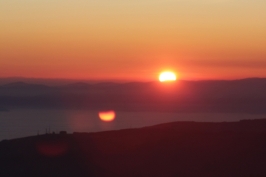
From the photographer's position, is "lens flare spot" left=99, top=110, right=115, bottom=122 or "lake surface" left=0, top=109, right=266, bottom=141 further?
"lens flare spot" left=99, top=110, right=115, bottom=122

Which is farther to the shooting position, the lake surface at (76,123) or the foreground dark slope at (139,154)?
the lake surface at (76,123)

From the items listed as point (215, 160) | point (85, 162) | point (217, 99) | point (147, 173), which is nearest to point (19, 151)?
point (85, 162)

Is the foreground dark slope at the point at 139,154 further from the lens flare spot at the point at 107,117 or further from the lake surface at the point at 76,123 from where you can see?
the lens flare spot at the point at 107,117

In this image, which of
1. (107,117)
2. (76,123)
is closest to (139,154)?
(76,123)

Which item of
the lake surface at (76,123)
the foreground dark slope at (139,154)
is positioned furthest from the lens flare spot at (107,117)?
the foreground dark slope at (139,154)

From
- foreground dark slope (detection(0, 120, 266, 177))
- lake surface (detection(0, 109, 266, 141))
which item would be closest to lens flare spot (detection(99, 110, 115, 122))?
lake surface (detection(0, 109, 266, 141))

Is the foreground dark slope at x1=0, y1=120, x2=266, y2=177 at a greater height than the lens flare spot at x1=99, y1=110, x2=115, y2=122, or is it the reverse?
the lens flare spot at x1=99, y1=110, x2=115, y2=122

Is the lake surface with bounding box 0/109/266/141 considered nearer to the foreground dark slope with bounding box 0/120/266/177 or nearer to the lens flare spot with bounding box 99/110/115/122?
the lens flare spot with bounding box 99/110/115/122

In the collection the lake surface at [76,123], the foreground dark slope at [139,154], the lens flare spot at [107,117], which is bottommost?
the foreground dark slope at [139,154]

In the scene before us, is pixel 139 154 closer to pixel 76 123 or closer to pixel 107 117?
pixel 76 123
